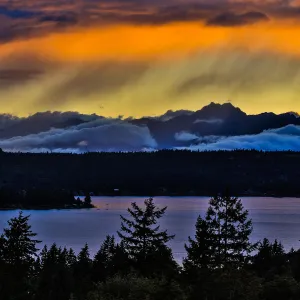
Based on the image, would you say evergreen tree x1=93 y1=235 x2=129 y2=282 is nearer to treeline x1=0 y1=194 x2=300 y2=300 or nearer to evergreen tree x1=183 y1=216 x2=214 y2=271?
treeline x1=0 y1=194 x2=300 y2=300

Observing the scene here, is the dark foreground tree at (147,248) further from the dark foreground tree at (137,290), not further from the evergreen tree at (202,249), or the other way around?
the dark foreground tree at (137,290)

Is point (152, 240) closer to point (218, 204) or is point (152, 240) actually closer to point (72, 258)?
point (218, 204)

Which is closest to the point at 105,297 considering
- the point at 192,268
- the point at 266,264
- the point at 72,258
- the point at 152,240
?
the point at 192,268

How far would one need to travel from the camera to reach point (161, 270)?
36.7 metres

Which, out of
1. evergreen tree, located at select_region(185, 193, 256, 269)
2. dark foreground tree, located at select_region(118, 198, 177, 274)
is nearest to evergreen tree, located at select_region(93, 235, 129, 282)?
dark foreground tree, located at select_region(118, 198, 177, 274)

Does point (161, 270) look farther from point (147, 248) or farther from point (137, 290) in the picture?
point (137, 290)

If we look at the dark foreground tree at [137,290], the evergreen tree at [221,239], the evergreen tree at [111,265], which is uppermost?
the evergreen tree at [221,239]

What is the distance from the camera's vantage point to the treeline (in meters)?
25.8

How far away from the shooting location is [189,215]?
17888 centimetres

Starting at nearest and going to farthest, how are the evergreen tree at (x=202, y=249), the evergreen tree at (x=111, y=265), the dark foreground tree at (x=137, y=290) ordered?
the dark foreground tree at (x=137, y=290), the evergreen tree at (x=202, y=249), the evergreen tree at (x=111, y=265)

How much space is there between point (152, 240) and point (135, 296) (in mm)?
12245

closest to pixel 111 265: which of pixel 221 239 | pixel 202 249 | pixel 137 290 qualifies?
pixel 202 249

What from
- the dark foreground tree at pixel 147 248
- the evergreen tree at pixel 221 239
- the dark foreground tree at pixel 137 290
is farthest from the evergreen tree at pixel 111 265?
the dark foreground tree at pixel 137 290

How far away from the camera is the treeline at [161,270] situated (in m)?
25.8
